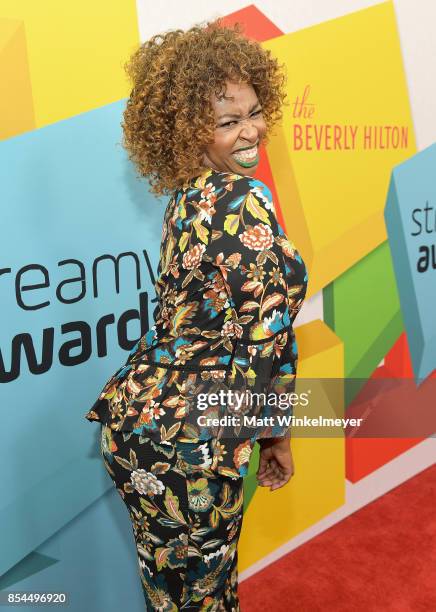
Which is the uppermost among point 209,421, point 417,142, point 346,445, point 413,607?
point 417,142

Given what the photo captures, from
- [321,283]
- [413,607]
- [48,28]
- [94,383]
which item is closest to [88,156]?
[48,28]

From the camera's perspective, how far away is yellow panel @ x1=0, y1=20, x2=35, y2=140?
1434 mm

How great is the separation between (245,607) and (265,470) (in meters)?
0.92

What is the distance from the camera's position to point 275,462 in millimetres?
1358

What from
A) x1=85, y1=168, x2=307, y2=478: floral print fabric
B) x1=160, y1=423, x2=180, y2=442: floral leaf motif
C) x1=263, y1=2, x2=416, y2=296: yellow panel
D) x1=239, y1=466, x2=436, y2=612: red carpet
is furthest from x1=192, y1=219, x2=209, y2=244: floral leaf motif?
x1=239, y1=466, x2=436, y2=612: red carpet

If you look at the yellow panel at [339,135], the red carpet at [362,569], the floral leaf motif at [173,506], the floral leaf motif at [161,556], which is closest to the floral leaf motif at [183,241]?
the floral leaf motif at [173,506]

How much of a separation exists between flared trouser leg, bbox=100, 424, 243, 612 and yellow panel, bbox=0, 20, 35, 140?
74 cm

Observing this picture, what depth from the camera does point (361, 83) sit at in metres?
2.18

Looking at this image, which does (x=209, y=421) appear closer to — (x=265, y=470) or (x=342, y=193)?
(x=265, y=470)

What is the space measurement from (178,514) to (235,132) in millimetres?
706

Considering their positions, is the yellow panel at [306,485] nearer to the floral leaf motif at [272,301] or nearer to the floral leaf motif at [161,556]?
the floral leaf motif at [161,556]

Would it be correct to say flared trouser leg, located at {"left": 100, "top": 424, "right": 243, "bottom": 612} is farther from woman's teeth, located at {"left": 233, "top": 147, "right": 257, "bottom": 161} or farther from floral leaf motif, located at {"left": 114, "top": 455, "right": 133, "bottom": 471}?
woman's teeth, located at {"left": 233, "top": 147, "right": 257, "bottom": 161}

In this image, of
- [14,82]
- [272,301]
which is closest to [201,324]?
[272,301]

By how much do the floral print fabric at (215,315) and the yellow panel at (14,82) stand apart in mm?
532
